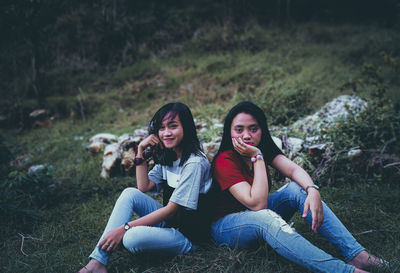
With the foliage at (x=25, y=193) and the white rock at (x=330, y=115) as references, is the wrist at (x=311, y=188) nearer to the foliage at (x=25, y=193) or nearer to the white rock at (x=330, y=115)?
the white rock at (x=330, y=115)

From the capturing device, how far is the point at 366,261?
1.62m

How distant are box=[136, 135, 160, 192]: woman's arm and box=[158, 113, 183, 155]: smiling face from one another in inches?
4.8

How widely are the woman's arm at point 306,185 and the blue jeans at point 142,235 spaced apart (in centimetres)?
82

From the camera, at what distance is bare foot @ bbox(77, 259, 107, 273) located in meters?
1.72

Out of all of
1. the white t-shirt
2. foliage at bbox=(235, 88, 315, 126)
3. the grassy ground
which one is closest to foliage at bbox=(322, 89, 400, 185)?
the grassy ground

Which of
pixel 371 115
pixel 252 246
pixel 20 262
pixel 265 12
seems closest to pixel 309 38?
pixel 265 12

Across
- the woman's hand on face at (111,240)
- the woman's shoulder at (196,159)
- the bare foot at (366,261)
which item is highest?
the woman's shoulder at (196,159)

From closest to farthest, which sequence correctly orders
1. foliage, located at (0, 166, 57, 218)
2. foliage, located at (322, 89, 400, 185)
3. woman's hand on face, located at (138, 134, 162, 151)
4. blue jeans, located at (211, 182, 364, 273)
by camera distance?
blue jeans, located at (211, 182, 364, 273)
woman's hand on face, located at (138, 134, 162, 151)
foliage, located at (0, 166, 57, 218)
foliage, located at (322, 89, 400, 185)

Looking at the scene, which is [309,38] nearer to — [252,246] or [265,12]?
[265,12]

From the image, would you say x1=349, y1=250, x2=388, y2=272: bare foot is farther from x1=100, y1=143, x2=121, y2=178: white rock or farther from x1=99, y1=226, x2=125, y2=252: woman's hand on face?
x1=100, y1=143, x2=121, y2=178: white rock

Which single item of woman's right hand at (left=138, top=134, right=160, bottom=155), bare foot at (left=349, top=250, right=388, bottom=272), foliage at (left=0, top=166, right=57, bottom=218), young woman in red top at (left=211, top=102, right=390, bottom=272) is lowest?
foliage at (left=0, top=166, right=57, bottom=218)

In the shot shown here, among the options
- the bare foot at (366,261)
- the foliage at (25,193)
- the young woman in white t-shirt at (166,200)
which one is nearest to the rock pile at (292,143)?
the foliage at (25,193)

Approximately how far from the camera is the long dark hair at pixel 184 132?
1.93 metres

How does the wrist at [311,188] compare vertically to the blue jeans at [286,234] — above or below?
above
